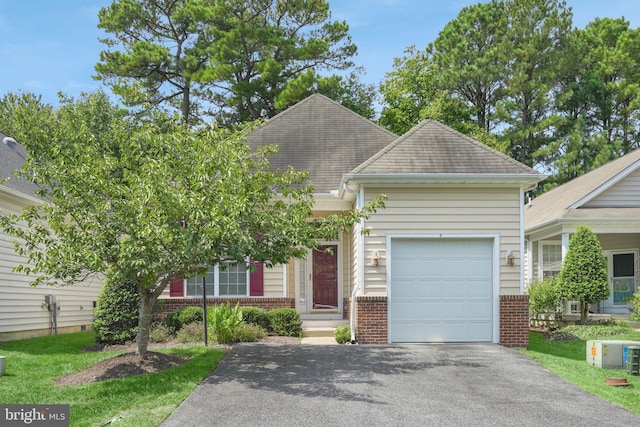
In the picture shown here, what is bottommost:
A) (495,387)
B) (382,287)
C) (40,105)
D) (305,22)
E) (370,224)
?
(495,387)

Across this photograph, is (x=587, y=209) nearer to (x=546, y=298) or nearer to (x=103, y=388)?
(x=546, y=298)

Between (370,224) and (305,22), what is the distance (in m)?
19.8

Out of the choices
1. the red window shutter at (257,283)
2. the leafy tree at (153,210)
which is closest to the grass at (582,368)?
the leafy tree at (153,210)

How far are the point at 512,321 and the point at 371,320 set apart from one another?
2.74m

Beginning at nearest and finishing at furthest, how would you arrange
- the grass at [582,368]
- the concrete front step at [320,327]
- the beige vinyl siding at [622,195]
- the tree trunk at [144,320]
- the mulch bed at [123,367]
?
the grass at [582,368] < the mulch bed at [123,367] < the tree trunk at [144,320] < the concrete front step at [320,327] < the beige vinyl siding at [622,195]

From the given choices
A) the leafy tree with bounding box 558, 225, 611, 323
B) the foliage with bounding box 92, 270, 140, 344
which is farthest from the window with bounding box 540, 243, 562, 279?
the foliage with bounding box 92, 270, 140, 344

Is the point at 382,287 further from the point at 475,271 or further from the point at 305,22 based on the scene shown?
the point at 305,22

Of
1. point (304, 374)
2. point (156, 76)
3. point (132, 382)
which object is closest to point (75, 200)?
point (132, 382)

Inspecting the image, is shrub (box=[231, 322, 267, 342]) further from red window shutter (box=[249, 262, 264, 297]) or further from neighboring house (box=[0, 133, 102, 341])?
neighboring house (box=[0, 133, 102, 341])

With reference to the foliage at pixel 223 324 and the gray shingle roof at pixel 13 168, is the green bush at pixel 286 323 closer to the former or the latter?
the foliage at pixel 223 324

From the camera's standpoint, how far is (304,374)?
30.1 feet

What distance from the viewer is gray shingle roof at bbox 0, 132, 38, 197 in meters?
13.6

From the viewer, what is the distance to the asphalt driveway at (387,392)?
7.01 meters

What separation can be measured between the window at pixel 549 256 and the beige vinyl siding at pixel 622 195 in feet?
10.6
